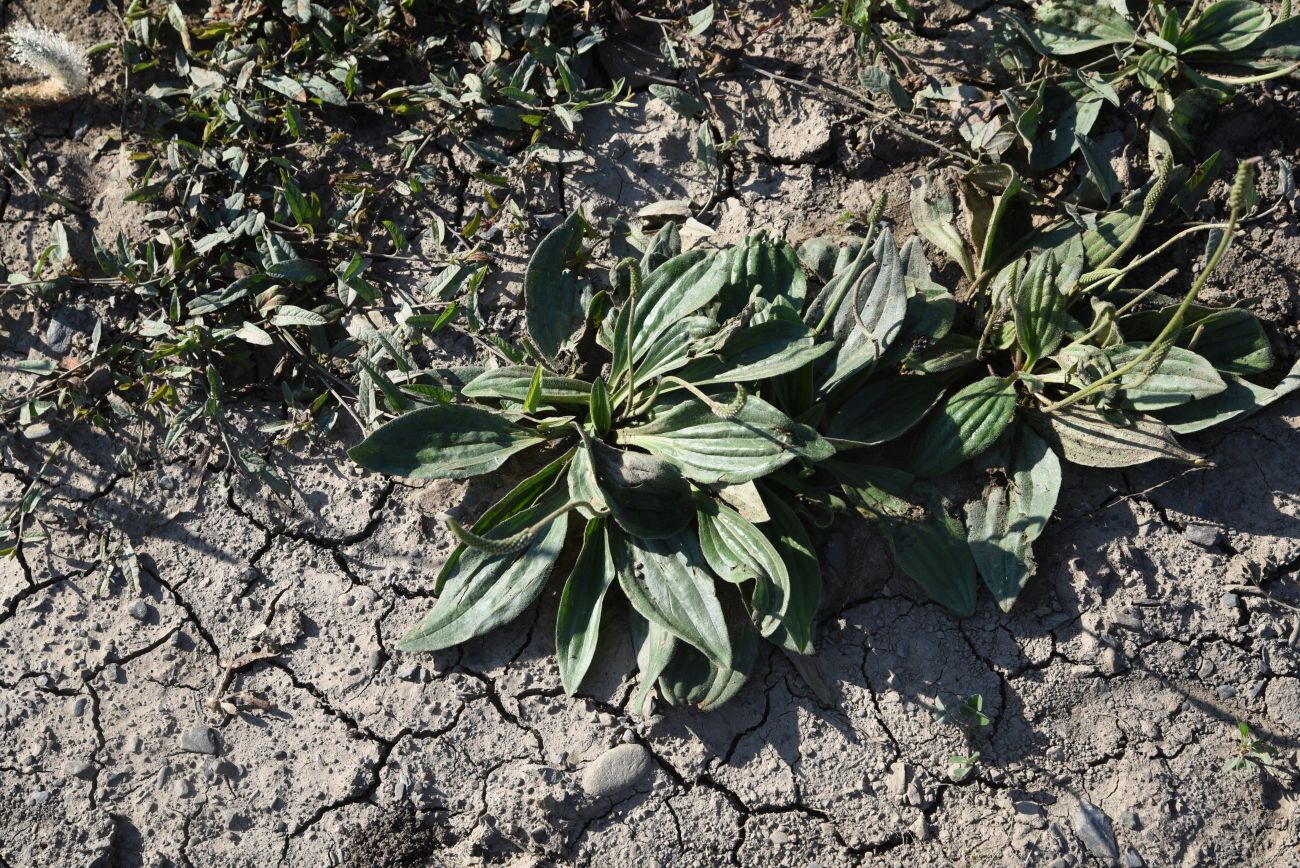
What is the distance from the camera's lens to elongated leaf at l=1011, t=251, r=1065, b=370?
2.72 meters

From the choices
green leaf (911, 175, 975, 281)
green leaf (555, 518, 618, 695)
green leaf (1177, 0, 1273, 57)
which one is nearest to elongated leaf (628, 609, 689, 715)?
green leaf (555, 518, 618, 695)

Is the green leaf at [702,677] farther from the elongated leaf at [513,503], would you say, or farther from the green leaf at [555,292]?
the green leaf at [555,292]

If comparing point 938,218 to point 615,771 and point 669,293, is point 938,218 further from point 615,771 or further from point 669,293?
point 615,771

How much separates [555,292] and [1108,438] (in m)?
1.54

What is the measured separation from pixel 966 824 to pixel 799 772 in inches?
17.6

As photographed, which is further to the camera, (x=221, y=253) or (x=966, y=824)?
(x=221, y=253)

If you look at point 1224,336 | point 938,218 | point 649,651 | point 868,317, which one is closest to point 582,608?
point 649,651

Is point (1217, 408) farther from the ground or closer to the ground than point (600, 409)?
closer to the ground

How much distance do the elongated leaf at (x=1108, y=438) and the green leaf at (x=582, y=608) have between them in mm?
1249

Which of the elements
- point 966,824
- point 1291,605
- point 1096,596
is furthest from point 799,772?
point 1291,605

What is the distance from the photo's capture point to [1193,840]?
2.65 meters

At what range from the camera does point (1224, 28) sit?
2930mm

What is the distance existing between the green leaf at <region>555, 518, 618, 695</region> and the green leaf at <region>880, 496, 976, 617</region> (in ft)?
2.50

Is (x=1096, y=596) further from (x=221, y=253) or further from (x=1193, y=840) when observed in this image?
(x=221, y=253)
